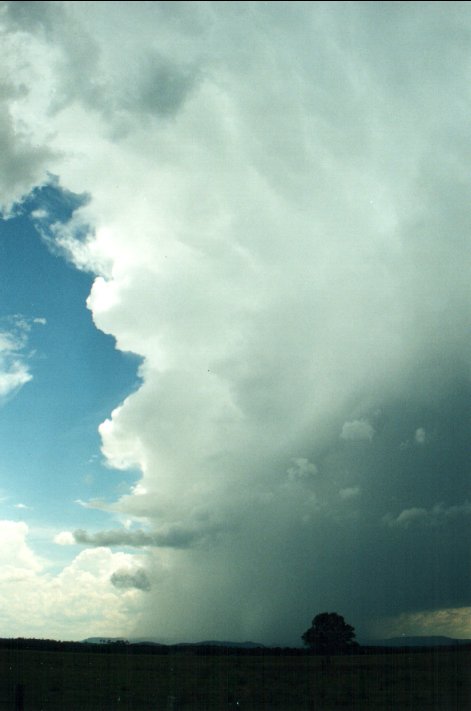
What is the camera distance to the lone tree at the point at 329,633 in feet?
294

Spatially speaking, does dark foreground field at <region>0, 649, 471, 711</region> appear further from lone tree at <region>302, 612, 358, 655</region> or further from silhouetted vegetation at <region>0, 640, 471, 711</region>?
lone tree at <region>302, 612, 358, 655</region>

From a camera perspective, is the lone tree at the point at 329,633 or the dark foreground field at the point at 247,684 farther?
the lone tree at the point at 329,633

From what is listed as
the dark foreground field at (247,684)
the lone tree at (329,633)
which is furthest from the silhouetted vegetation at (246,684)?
the lone tree at (329,633)

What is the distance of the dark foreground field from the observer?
34.8 meters

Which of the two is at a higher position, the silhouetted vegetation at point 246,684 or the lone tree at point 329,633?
the silhouetted vegetation at point 246,684

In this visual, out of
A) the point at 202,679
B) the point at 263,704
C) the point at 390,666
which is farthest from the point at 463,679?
the point at 202,679

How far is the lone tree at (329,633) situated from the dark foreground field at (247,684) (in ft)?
126

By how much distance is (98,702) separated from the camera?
34250 millimetres

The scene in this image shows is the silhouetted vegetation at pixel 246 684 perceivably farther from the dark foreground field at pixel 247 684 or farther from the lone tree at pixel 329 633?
the lone tree at pixel 329 633

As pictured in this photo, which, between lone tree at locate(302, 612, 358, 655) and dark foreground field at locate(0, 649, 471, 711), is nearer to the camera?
dark foreground field at locate(0, 649, 471, 711)

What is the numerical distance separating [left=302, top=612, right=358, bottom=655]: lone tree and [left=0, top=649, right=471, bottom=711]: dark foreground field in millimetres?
38420

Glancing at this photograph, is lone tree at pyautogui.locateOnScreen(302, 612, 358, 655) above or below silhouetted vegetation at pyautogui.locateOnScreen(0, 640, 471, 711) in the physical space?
below

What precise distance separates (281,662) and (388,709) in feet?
63.1

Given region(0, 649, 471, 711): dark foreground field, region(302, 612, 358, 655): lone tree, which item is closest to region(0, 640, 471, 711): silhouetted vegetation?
region(0, 649, 471, 711): dark foreground field
